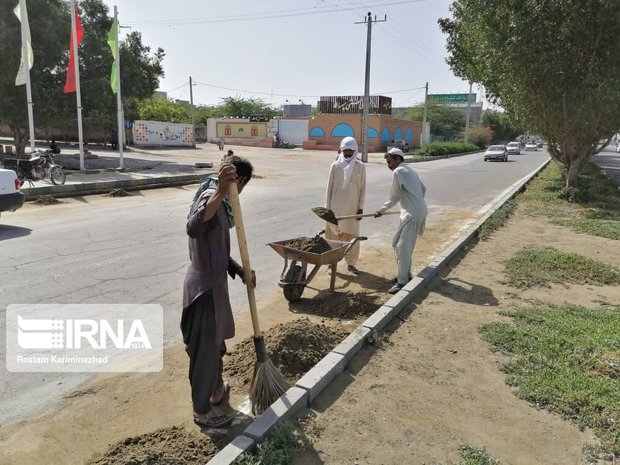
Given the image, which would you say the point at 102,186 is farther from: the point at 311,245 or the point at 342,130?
the point at 342,130

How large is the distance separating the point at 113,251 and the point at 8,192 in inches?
115

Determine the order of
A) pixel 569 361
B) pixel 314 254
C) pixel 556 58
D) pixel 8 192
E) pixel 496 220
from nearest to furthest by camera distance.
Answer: pixel 569 361 → pixel 314 254 → pixel 8 192 → pixel 496 220 → pixel 556 58

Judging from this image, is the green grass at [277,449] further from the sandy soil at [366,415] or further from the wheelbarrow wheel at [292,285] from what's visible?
the wheelbarrow wheel at [292,285]

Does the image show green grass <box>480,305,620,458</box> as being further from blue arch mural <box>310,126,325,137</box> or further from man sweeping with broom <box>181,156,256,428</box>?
blue arch mural <box>310,126,325,137</box>

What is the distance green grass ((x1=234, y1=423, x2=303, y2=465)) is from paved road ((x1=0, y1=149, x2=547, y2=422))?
1.57 metres

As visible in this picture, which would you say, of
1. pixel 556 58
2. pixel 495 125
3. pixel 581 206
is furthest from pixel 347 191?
pixel 495 125

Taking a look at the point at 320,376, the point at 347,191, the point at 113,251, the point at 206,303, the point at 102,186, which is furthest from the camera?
the point at 102,186

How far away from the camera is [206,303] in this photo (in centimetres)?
286

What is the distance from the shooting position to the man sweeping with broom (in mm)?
2684

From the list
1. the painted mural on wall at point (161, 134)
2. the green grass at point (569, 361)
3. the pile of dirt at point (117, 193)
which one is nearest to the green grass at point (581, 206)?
the green grass at point (569, 361)

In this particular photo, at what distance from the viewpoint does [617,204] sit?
46.2 feet

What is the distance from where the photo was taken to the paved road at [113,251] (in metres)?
Answer: 4.40

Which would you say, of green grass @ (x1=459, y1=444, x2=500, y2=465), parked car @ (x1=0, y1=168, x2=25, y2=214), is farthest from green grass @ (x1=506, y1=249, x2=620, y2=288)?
parked car @ (x1=0, y1=168, x2=25, y2=214)

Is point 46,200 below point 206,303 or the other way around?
below
